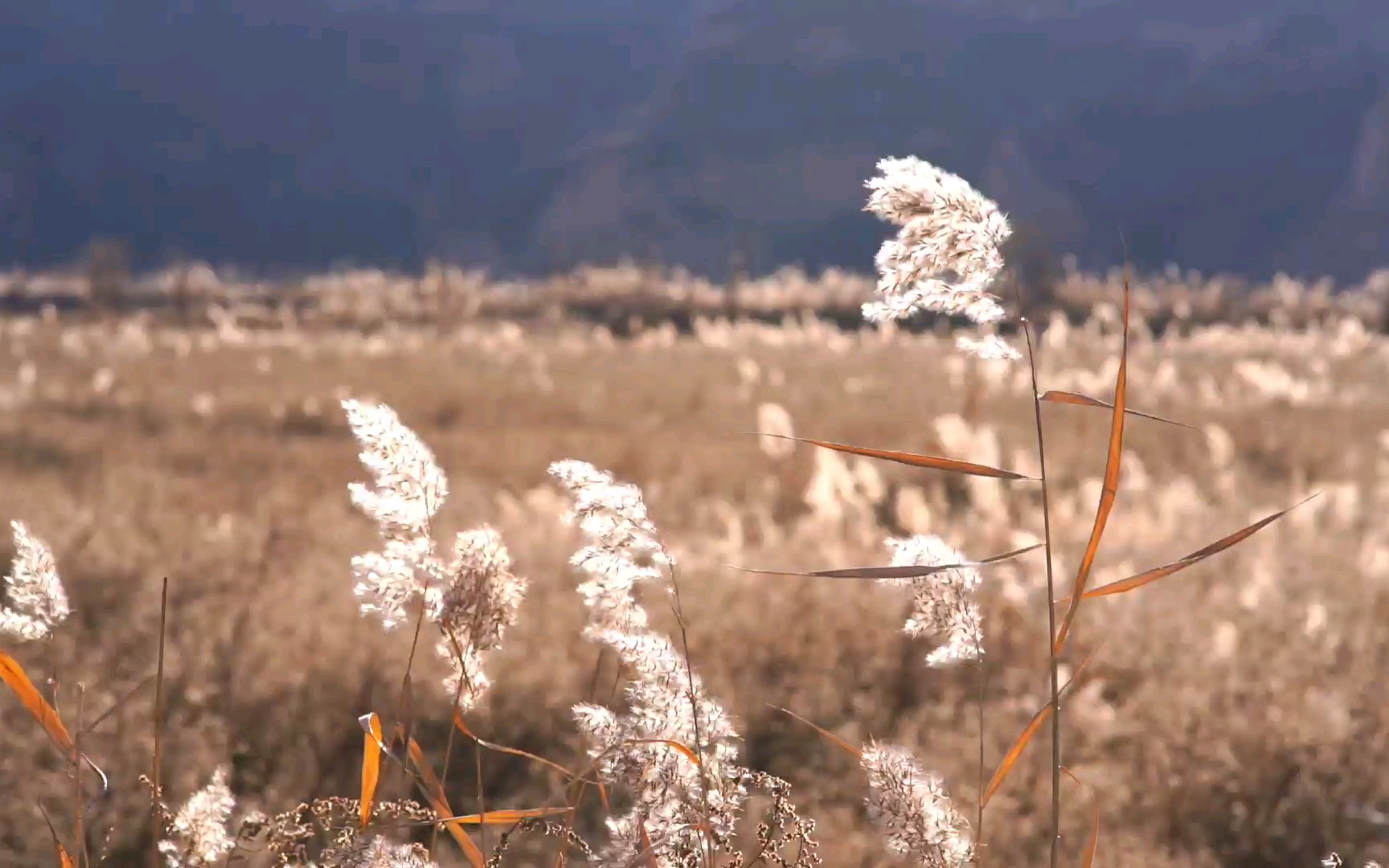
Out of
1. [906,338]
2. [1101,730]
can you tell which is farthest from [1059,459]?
[906,338]

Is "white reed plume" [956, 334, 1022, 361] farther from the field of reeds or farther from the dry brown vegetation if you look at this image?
the dry brown vegetation

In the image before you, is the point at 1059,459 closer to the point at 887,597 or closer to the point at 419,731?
the point at 887,597

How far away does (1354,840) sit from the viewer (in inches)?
114

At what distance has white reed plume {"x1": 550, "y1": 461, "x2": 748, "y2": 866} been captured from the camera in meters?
1.08

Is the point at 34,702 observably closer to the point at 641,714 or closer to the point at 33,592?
the point at 33,592

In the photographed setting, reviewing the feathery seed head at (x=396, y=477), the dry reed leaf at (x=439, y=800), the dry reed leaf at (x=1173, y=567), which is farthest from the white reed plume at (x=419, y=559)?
the dry reed leaf at (x=1173, y=567)

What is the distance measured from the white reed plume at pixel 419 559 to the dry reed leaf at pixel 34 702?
0.35m

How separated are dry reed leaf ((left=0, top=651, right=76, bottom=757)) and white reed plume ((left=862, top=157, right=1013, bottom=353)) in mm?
838

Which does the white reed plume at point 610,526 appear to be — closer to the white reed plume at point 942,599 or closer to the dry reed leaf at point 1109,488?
the white reed plume at point 942,599

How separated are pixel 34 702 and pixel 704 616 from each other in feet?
8.65

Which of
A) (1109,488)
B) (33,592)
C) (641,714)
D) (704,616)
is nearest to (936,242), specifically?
(1109,488)

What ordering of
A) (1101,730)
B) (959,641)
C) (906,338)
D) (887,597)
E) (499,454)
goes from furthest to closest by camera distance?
(906,338) < (499,454) < (887,597) < (1101,730) < (959,641)

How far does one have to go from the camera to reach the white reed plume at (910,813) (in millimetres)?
1118

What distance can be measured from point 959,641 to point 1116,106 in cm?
4931
